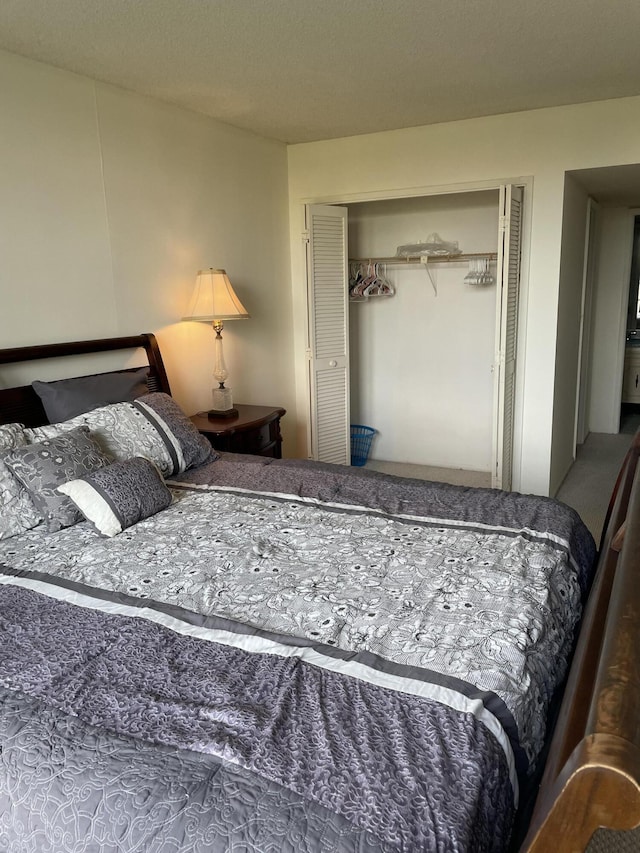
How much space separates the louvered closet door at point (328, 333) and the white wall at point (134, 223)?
0.26 meters

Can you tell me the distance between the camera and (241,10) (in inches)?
92.9

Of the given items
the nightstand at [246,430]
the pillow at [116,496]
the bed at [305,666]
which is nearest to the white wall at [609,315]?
Result: the nightstand at [246,430]

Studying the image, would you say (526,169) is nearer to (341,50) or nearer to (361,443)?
(341,50)

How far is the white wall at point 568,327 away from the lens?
4094 mm

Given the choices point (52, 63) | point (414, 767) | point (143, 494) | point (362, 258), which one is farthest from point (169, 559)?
point (362, 258)

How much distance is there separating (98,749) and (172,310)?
111 inches

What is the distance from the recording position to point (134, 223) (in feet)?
11.0

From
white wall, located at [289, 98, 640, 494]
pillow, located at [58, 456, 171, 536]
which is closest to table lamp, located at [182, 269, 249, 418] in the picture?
white wall, located at [289, 98, 640, 494]

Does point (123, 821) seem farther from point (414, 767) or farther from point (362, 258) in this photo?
point (362, 258)

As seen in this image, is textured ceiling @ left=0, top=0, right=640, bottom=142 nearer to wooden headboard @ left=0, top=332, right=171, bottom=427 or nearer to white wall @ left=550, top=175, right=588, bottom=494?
white wall @ left=550, top=175, right=588, bottom=494

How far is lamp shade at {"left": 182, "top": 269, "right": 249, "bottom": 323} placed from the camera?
3562 millimetres

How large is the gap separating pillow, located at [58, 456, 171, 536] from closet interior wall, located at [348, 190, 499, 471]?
3.33 metres

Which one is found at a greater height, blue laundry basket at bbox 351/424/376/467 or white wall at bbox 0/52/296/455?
white wall at bbox 0/52/296/455

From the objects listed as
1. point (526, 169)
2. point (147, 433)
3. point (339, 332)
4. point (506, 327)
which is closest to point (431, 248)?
point (339, 332)
